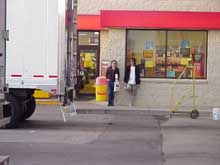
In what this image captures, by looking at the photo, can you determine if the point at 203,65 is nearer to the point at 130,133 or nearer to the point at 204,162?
the point at 130,133

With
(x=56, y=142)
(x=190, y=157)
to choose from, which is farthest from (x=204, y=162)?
(x=56, y=142)

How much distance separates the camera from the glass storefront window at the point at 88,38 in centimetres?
2809

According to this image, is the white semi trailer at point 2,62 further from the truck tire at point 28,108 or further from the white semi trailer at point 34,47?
the truck tire at point 28,108

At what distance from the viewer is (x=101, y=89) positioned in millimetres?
25859

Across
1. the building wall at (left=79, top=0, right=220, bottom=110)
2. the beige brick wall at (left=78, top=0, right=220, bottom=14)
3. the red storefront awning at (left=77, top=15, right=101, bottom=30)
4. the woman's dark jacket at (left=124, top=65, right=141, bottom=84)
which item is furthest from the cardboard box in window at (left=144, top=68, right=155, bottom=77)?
the red storefront awning at (left=77, top=15, right=101, bottom=30)

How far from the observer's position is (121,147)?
13711mm

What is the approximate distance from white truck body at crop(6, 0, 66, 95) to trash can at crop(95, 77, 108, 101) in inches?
357

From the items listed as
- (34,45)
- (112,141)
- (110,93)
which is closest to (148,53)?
(110,93)

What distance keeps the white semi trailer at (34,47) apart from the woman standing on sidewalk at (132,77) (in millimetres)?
7704

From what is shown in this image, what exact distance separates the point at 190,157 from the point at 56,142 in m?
3.34

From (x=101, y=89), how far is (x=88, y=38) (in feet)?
11.0

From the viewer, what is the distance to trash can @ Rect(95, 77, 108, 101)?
83.8 feet

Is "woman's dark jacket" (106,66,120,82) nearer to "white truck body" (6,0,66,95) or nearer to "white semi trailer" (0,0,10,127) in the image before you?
"white truck body" (6,0,66,95)

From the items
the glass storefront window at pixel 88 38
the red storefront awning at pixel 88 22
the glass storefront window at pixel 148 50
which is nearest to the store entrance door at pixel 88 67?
the glass storefront window at pixel 88 38
